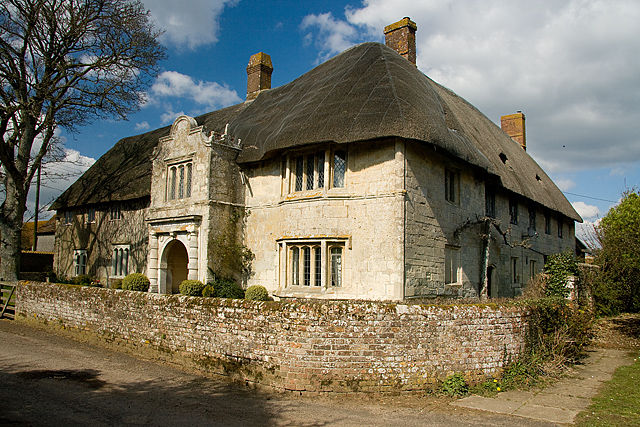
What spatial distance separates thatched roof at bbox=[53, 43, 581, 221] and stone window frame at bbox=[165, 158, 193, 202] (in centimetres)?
211

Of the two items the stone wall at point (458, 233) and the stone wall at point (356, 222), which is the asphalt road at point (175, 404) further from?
the stone wall at point (458, 233)

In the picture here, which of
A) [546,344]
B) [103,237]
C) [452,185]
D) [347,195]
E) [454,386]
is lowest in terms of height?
[454,386]

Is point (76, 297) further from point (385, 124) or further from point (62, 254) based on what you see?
point (62, 254)

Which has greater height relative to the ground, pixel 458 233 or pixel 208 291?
pixel 458 233

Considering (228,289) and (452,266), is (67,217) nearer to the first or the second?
(228,289)

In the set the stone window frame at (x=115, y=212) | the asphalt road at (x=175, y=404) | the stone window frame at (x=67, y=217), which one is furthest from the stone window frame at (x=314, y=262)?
the stone window frame at (x=67, y=217)

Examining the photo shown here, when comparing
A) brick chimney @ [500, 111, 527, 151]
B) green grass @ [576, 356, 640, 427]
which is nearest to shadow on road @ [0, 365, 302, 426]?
green grass @ [576, 356, 640, 427]

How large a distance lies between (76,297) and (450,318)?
34.8 ft

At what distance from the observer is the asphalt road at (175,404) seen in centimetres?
671

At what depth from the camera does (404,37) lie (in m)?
19.4

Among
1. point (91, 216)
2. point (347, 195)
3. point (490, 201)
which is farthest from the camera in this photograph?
point (91, 216)

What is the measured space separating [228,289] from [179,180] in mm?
5046

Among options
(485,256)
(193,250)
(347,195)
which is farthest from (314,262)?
(485,256)

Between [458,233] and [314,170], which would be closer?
[314,170]
